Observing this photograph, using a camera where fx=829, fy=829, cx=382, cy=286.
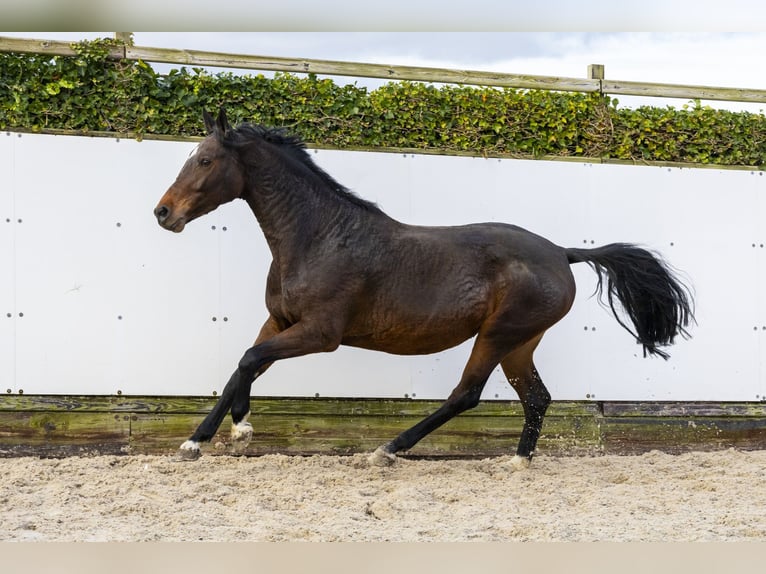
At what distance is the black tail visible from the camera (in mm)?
4891

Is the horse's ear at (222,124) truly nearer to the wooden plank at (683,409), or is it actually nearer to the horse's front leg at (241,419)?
the horse's front leg at (241,419)

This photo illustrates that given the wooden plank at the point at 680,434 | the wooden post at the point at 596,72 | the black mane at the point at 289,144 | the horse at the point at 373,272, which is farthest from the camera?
the wooden post at the point at 596,72

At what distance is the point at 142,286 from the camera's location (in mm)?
5203

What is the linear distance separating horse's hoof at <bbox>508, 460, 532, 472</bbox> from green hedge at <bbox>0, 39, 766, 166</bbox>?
2162mm

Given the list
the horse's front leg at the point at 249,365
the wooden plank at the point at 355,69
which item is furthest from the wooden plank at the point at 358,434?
the wooden plank at the point at 355,69

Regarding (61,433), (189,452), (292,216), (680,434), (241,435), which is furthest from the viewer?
(680,434)

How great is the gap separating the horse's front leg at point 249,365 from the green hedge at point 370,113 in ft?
5.72

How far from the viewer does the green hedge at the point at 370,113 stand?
5.07 meters

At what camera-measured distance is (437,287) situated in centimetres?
464

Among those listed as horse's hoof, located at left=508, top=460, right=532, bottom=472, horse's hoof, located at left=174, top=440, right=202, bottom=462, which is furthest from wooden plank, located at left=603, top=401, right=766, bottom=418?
horse's hoof, located at left=174, top=440, right=202, bottom=462

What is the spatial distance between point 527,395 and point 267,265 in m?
1.85

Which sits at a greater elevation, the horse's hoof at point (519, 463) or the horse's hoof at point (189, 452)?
the horse's hoof at point (189, 452)

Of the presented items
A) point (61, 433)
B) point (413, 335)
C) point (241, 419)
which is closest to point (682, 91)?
point (413, 335)

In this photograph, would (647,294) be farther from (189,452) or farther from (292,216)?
(189,452)
